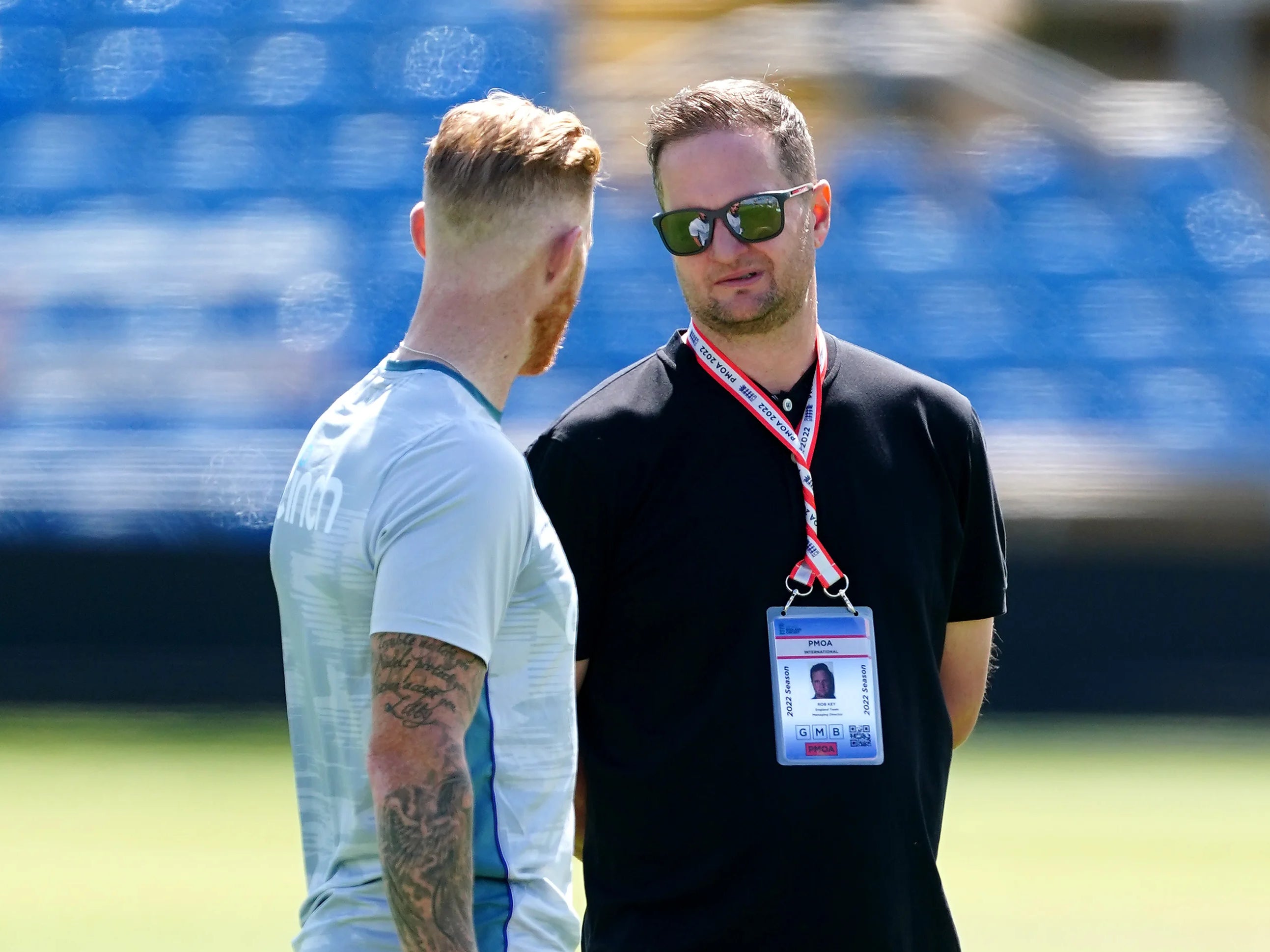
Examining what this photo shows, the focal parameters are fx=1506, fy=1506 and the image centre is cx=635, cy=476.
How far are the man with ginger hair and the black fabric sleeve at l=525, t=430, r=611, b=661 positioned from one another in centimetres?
36

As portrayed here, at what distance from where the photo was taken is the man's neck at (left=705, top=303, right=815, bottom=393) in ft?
7.22

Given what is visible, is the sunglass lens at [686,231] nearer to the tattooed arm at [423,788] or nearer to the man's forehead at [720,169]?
the man's forehead at [720,169]

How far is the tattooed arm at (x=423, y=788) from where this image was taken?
148 centimetres

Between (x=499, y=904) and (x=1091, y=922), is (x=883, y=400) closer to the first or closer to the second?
(x=499, y=904)

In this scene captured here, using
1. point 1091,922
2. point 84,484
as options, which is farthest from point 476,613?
point 84,484

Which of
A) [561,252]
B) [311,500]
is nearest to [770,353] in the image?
[561,252]

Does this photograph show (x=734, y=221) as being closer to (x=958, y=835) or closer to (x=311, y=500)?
(x=311, y=500)

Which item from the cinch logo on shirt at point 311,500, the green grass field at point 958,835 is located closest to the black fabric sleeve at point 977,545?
the cinch logo on shirt at point 311,500

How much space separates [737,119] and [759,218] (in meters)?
0.15

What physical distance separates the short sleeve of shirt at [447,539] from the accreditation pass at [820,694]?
0.60 meters

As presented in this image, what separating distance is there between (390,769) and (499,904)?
0.67 feet

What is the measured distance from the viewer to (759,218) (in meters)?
2.17

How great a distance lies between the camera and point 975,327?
29.7ft

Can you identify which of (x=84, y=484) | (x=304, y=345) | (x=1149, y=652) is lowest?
(x=1149, y=652)
